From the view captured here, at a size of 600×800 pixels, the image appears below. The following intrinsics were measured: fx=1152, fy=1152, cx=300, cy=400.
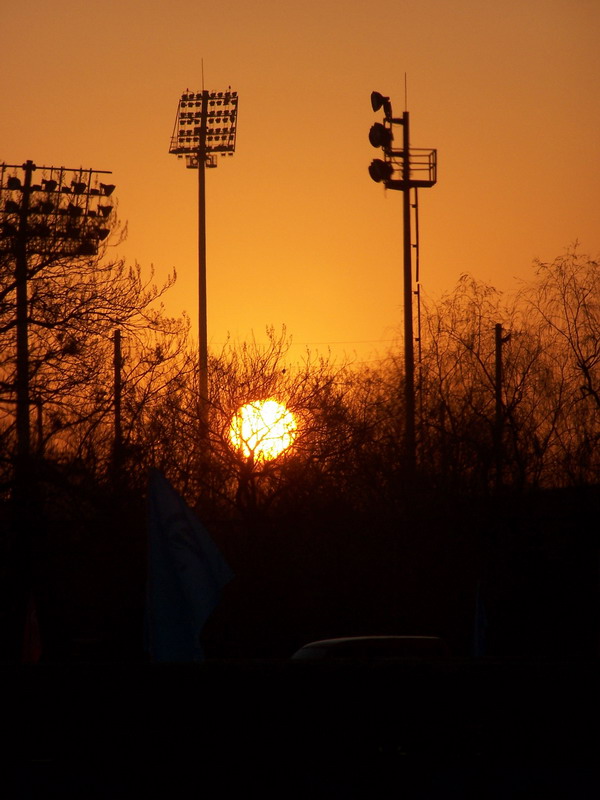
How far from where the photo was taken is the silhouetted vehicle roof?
14.7m

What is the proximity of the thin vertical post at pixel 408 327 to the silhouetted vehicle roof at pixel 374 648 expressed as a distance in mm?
8464

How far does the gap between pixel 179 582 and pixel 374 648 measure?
16.7 ft

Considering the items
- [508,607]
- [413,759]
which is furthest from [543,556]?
[413,759]

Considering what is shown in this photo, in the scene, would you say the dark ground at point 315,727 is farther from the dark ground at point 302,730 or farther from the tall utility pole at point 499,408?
the tall utility pole at point 499,408

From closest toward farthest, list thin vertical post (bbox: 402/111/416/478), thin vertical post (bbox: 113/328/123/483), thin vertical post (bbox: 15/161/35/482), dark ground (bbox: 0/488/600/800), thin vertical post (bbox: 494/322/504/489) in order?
dark ground (bbox: 0/488/600/800) < thin vertical post (bbox: 15/161/35/482) < thin vertical post (bbox: 402/111/416/478) < thin vertical post (bbox: 113/328/123/483) < thin vertical post (bbox: 494/322/504/489)

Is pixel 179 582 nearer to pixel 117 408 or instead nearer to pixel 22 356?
pixel 22 356

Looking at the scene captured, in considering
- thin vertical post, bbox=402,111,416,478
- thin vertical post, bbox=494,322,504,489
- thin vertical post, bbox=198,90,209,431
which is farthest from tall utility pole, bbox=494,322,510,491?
thin vertical post, bbox=198,90,209,431

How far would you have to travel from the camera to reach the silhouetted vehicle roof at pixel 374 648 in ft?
48.1

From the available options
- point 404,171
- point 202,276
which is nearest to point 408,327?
point 404,171

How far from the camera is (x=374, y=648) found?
14961 mm

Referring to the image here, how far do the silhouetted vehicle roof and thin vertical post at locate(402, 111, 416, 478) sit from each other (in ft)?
27.8

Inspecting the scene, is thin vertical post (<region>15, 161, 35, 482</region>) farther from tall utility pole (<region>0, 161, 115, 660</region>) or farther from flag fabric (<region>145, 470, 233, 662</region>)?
flag fabric (<region>145, 470, 233, 662</region>)

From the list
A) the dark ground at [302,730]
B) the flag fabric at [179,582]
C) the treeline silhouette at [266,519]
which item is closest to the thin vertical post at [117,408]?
the treeline silhouette at [266,519]

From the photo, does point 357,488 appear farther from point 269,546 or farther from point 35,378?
point 35,378
